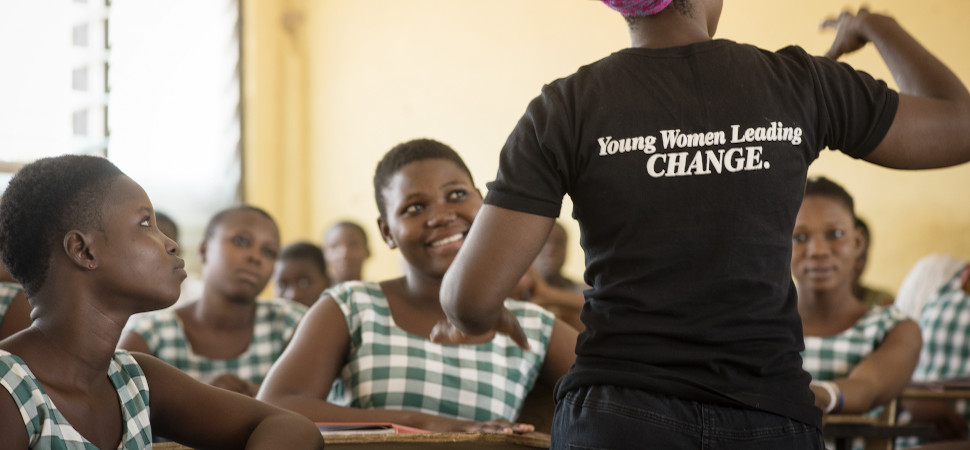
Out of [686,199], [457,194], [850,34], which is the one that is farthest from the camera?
[457,194]

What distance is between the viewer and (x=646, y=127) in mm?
1258

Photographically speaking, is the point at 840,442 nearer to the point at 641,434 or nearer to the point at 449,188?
the point at 449,188

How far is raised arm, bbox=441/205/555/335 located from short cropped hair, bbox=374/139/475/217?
42.6 inches

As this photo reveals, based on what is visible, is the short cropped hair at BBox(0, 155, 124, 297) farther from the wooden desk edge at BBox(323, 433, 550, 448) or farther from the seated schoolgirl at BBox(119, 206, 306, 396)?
the seated schoolgirl at BBox(119, 206, 306, 396)

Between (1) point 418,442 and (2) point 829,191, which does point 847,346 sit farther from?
(1) point 418,442

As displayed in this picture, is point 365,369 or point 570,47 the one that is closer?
point 365,369

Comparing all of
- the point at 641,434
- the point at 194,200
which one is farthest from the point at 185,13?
the point at 641,434

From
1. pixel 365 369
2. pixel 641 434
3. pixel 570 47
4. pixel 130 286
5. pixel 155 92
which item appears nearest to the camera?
pixel 641 434

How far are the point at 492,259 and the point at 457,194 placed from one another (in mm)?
1095

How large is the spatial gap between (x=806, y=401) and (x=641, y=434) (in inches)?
9.5

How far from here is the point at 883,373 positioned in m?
2.79

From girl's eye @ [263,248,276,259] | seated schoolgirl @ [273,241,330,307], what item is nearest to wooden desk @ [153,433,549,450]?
girl's eye @ [263,248,276,259]

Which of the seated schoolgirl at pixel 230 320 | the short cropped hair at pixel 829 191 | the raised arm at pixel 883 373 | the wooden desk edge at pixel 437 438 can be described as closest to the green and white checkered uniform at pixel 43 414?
the wooden desk edge at pixel 437 438

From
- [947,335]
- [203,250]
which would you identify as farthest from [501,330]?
[947,335]
